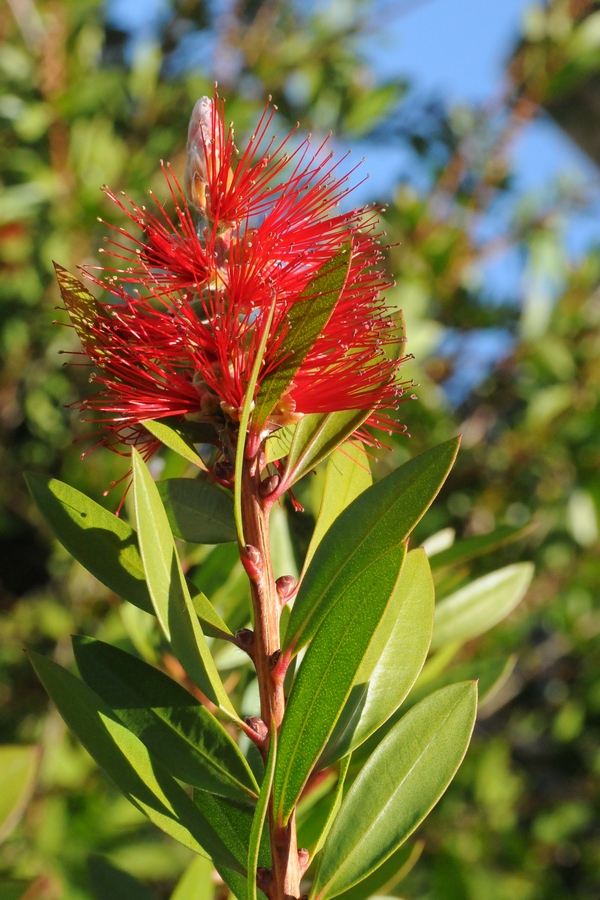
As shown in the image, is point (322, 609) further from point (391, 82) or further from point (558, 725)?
point (391, 82)

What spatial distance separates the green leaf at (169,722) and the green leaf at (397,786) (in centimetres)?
7

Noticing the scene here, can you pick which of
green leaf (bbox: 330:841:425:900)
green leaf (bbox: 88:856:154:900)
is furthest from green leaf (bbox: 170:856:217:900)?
green leaf (bbox: 330:841:425:900)

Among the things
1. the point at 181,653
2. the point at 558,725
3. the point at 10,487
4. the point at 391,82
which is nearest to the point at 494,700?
the point at 558,725

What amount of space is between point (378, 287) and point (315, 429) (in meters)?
0.15

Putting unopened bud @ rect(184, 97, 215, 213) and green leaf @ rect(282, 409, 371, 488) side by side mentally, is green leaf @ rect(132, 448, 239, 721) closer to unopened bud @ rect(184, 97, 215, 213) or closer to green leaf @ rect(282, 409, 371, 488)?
green leaf @ rect(282, 409, 371, 488)

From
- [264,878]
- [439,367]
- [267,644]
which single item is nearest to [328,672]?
[267,644]

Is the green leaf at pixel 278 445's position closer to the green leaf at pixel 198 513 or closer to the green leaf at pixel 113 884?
the green leaf at pixel 198 513

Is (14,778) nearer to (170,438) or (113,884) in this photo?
(113,884)

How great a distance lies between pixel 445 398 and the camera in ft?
7.42

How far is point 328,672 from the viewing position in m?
0.56

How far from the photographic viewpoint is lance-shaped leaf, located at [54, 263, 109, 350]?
0.67 metres

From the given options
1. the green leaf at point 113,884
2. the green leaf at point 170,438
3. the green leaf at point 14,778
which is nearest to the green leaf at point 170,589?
the green leaf at point 170,438

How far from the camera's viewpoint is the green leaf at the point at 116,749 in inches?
22.9

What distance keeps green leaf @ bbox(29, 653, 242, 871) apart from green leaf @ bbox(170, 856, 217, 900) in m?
0.20
